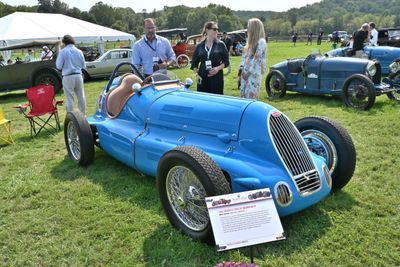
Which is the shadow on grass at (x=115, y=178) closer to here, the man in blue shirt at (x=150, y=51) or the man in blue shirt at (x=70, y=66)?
the man in blue shirt at (x=150, y=51)

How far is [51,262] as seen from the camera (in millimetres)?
3256

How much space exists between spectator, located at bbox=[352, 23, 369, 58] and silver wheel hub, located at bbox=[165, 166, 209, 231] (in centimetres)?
1028

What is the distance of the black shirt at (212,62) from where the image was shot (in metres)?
5.99

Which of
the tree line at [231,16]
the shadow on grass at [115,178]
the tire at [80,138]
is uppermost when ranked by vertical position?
the tree line at [231,16]

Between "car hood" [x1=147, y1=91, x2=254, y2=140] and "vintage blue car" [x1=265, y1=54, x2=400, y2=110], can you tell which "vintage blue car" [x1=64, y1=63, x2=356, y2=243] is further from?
"vintage blue car" [x1=265, y1=54, x2=400, y2=110]

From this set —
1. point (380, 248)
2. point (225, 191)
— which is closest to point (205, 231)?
point (225, 191)

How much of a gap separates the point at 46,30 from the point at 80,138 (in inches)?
634

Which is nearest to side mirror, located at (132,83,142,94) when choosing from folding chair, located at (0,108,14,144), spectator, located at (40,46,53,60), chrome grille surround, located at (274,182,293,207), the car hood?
the car hood

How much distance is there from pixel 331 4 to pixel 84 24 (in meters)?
188

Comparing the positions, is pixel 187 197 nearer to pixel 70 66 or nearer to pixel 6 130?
pixel 6 130

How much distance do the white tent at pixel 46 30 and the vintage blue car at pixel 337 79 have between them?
12.8 metres

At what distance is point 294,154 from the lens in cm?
350

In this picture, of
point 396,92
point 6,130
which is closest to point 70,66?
point 6,130

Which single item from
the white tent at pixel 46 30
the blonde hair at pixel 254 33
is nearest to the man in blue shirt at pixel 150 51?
the blonde hair at pixel 254 33
